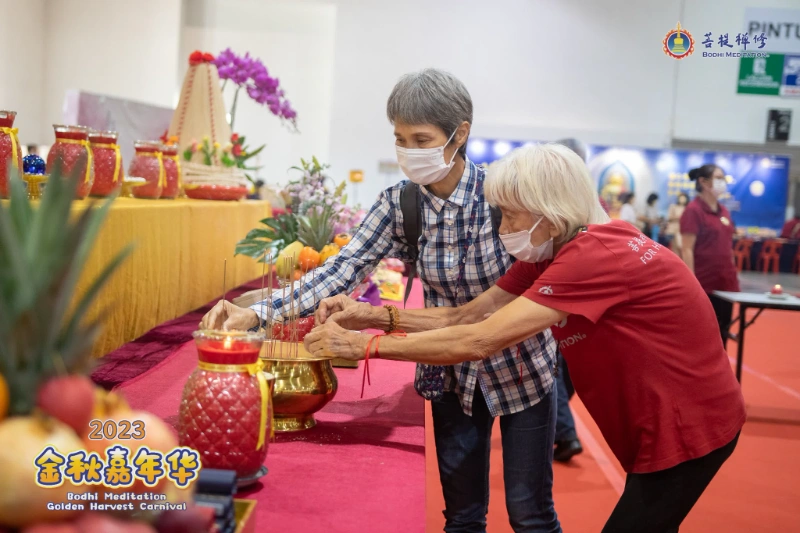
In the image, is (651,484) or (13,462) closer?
(13,462)

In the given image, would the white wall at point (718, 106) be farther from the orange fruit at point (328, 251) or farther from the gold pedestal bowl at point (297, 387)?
the gold pedestal bowl at point (297, 387)

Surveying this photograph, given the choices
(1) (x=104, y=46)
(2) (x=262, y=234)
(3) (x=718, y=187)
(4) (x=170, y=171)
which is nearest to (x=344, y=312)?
(4) (x=170, y=171)

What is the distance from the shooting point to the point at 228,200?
3.52 meters

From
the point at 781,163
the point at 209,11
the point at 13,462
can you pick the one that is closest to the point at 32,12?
the point at 209,11

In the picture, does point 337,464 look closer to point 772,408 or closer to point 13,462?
point 13,462

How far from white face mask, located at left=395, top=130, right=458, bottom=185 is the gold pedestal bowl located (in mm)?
534

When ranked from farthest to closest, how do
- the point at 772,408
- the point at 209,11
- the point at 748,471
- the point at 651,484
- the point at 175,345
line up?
the point at 209,11
the point at 772,408
the point at 748,471
the point at 175,345
the point at 651,484

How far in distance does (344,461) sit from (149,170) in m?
1.62

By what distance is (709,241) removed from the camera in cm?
529

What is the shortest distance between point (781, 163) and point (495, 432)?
989 centimetres

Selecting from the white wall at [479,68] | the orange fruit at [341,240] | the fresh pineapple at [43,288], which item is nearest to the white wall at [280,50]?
the white wall at [479,68]

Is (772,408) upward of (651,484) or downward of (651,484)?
downward

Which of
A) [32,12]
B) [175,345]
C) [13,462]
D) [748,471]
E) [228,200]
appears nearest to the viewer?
[13,462]

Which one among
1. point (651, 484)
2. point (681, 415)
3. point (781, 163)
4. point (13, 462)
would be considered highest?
point (781, 163)
